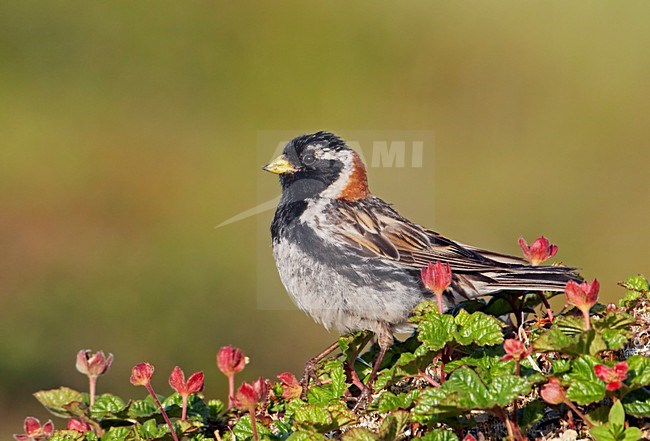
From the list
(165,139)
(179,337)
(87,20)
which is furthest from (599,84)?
(87,20)

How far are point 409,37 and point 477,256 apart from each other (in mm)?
6539

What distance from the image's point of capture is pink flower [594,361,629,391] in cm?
211

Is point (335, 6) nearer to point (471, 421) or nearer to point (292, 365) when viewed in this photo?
point (292, 365)

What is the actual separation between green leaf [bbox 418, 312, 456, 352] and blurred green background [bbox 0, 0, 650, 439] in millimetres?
3594

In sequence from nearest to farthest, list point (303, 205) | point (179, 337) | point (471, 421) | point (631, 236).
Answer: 1. point (471, 421)
2. point (303, 205)
3. point (179, 337)
4. point (631, 236)

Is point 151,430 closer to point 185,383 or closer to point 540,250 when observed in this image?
point 185,383

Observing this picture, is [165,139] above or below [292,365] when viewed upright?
above

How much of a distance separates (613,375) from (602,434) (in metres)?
0.13

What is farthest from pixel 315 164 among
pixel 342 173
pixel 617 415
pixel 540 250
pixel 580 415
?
pixel 617 415

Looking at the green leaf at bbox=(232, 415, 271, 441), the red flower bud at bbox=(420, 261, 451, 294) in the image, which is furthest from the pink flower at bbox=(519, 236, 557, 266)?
the green leaf at bbox=(232, 415, 271, 441)

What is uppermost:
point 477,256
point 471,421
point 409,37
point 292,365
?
point 409,37

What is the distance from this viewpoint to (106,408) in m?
A: 2.67

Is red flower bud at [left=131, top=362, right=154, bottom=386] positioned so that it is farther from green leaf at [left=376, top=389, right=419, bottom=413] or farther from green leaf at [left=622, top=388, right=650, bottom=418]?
green leaf at [left=622, top=388, right=650, bottom=418]

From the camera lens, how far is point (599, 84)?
9102 millimetres
